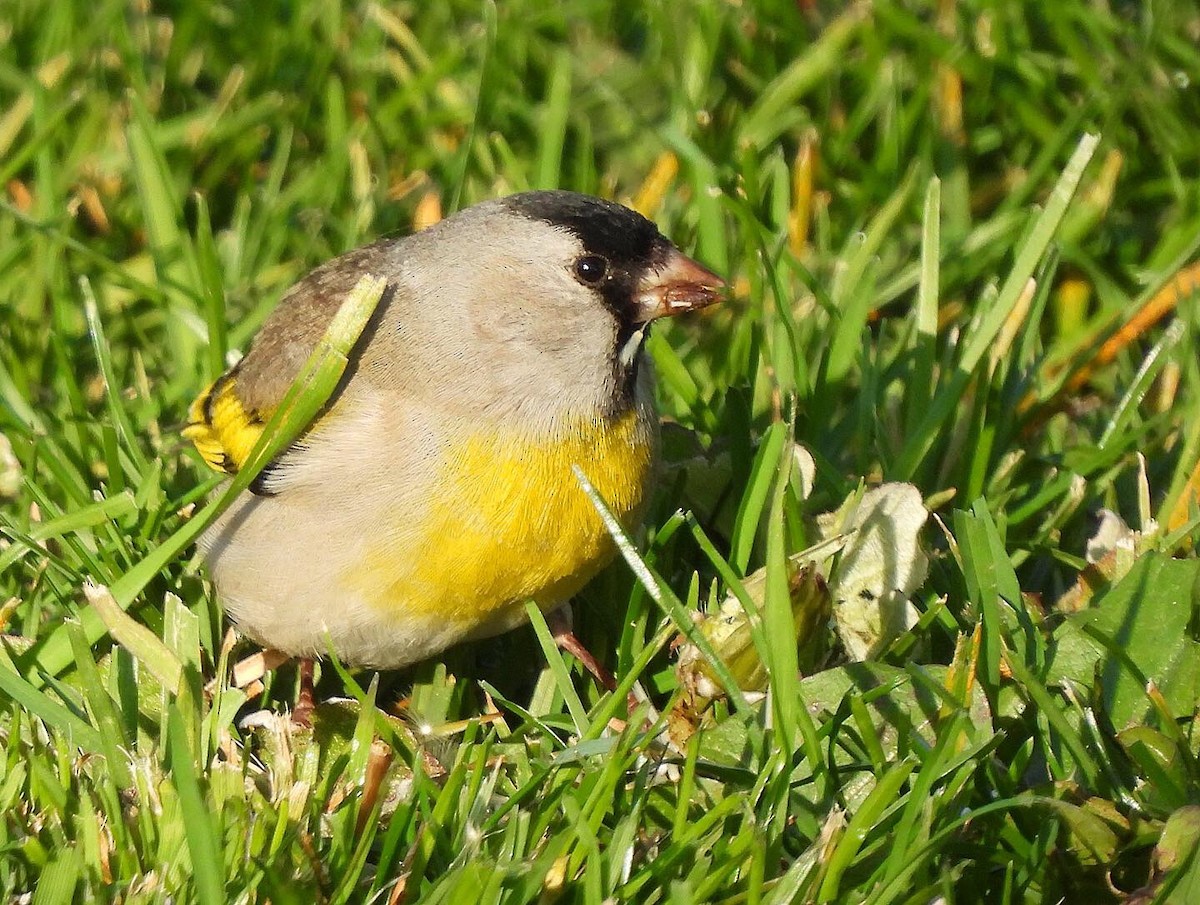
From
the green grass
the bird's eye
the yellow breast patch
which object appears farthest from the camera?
the bird's eye

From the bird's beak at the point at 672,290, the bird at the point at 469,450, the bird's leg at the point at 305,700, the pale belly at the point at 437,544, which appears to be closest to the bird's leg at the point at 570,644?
the bird at the point at 469,450

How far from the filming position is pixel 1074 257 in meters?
4.96

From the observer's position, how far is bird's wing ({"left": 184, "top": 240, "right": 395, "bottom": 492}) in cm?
368

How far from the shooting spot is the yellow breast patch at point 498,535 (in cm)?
318

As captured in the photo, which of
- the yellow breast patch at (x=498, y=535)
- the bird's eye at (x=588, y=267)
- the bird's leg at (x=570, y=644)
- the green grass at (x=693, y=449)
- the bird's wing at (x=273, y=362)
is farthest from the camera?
A: the bird's wing at (x=273, y=362)

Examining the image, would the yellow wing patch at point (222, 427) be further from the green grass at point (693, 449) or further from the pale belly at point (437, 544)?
the pale belly at point (437, 544)

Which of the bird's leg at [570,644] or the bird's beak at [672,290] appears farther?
the bird's leg at [570,644]

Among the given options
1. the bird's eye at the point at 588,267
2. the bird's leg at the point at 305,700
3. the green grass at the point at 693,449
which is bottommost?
the bird's leg at the point at 305,700

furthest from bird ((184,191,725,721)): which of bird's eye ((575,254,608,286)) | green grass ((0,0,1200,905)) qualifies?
green grass ((0,0,1200,905))

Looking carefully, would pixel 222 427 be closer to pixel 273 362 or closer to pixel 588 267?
pixel 273 362

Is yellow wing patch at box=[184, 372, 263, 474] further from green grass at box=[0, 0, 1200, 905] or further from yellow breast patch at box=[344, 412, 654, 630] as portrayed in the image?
yellow breast patch at box=[344, 412, 654, 630]

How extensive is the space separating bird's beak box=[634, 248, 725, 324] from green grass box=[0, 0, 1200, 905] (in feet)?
1.22

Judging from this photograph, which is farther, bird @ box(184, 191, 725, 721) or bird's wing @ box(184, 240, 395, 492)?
bird's wing @ box(184, 240, 395, 492)

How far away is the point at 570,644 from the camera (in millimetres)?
3625
